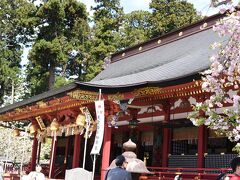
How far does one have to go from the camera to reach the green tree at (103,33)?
35.3 metres

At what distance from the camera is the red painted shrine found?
1081 cm

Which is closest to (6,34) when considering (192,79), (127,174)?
(192,79)

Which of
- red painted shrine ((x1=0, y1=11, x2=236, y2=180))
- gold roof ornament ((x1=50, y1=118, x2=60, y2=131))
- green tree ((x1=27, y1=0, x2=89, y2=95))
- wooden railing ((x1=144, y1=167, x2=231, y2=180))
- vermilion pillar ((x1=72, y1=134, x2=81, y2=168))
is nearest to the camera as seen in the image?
wooden railing ((x1=144, y1=167, x2=231, y2=180))

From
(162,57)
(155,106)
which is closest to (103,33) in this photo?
(162,57)

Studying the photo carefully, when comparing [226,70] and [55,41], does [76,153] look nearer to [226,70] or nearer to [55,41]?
[226,70]

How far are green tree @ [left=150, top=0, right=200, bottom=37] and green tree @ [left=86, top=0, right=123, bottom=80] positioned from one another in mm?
3344

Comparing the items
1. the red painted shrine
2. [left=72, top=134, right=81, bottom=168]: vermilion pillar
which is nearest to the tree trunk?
the red painted shrine

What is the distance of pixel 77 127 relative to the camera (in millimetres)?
15812

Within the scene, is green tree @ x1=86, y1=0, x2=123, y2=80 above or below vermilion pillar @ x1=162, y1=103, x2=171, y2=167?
above

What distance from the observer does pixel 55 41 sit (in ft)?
111

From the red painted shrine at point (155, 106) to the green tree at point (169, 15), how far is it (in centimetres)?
1845

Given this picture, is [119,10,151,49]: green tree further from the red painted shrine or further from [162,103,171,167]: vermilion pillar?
[162,103,171,167]: vermilion pillar

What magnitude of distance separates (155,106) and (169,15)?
87.1 feet

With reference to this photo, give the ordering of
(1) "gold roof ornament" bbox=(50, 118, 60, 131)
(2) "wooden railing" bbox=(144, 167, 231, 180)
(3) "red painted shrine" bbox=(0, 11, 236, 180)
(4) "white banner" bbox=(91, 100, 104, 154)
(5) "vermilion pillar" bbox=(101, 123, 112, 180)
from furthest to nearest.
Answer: (1) "gold roof ornament" bbox=(50, 118, 60, 131), (5) "vermilion pillar" bbox=(101, 123, 112, 180), (3) "red painted shrine" bbox=(0, 11, 236, 180), (4) "white banner" bbox=(91, 100, 104, 154), (2) "wooden railing" bbox=(144, 167, 231, 180)
